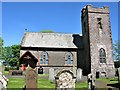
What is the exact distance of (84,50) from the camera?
37.2 metres

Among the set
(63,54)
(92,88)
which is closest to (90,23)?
(63,54)

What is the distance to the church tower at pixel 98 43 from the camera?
34.5 m

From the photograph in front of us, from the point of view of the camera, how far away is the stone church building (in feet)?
114

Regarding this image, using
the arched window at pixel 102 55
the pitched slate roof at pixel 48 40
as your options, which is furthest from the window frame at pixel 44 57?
the arched window at pixel 102 55

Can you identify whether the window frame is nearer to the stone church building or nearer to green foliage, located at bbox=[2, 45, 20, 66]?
the stone church building

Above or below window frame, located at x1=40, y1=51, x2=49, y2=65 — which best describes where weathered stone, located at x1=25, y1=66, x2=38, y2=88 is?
below

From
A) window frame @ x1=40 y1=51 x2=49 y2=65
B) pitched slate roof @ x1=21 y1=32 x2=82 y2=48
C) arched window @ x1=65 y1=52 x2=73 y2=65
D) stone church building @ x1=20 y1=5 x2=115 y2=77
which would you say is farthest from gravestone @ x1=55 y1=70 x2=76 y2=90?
arched window @ x1=65 y1=52 x2=73 y2=65

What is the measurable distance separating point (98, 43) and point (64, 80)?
2051cm

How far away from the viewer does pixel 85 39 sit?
37.5 metres

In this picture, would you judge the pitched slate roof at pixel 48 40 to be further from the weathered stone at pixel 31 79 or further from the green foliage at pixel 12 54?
the green foliage at pixel 12 54

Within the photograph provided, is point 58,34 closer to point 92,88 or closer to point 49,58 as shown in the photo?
point 49,58

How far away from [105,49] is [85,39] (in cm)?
399

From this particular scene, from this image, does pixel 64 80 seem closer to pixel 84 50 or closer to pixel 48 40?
pixel 84 50

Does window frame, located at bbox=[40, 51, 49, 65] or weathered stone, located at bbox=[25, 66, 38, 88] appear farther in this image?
window frame, located at bbox=[40, 51, 49, 65]
